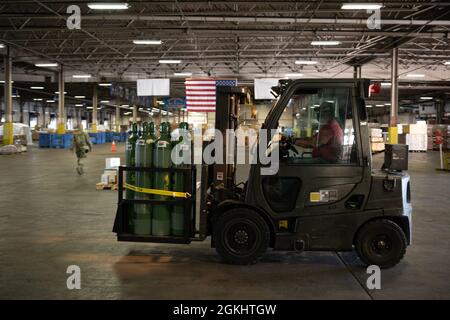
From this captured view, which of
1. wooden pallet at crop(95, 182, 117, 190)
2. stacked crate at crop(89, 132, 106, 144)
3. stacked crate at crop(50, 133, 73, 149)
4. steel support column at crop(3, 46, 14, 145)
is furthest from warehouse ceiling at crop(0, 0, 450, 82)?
stacked crate at crop(89, 132, 106, 144)

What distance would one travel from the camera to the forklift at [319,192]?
5457 mm

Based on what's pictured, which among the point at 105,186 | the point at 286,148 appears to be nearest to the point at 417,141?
the point at 105,186

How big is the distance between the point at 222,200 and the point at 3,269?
8.85 ft

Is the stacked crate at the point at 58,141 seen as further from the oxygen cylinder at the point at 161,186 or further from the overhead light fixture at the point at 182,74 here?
the oxygen cylinder at the point at 161,186

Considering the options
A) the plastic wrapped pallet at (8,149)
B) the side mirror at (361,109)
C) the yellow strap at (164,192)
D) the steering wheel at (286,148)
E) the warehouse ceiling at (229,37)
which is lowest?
the yellow strap at (164,192)

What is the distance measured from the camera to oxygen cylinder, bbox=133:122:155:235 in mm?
5871

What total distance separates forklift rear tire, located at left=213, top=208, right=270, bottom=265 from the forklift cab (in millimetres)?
12

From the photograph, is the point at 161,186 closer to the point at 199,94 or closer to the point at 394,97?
the point at 199,94

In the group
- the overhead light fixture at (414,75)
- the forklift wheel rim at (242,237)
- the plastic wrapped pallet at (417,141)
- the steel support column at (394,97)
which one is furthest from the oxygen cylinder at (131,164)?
the plastic wrapped pallet at (417,141)

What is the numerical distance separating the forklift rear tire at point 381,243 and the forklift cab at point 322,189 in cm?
1

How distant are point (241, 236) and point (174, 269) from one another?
88cm

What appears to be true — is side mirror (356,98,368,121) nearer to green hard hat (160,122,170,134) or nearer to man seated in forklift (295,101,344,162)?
man seated in forklift (295,101,344,162)

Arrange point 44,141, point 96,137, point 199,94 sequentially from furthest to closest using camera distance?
point 96,137, point 44,141, point 199,94

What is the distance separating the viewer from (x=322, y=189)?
5.46 meters
